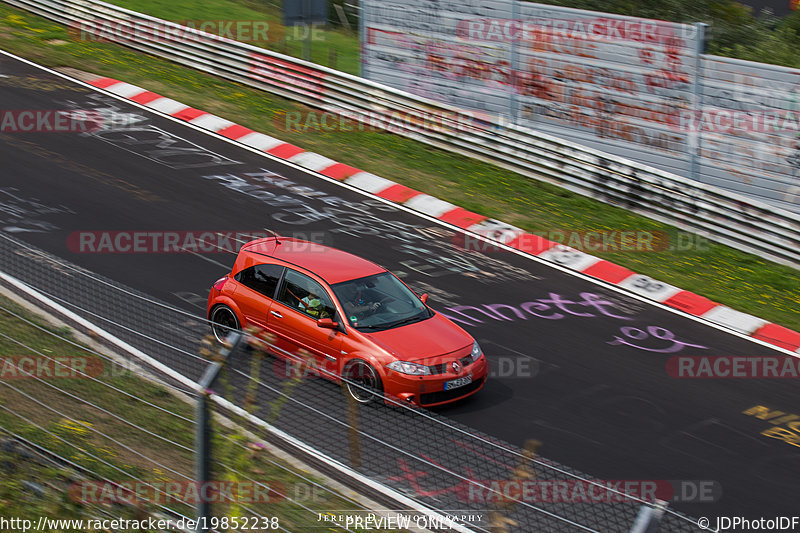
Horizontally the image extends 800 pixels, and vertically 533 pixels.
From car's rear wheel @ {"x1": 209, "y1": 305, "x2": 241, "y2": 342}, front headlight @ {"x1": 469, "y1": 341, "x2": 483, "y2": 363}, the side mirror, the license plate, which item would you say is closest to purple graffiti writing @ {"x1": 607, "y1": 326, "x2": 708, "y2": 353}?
front headlight @ {"x1": 469, "y1": 341, "x2": 483, "y2": 363}

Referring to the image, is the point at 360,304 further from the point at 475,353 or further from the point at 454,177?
the point at 454,177

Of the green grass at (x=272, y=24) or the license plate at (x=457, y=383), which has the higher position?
the green grass at (x=272, y=24)

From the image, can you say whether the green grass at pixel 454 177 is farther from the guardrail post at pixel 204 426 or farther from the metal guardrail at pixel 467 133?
the guardrail post at pixel 204 426

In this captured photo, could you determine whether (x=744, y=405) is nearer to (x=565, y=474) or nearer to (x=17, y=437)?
(x=565, y=474)

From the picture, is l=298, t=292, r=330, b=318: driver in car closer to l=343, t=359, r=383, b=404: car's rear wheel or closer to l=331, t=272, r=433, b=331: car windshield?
l=331, t=272, r=433, b=331: car windshield

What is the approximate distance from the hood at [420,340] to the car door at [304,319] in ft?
1.78

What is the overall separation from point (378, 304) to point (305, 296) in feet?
2.98

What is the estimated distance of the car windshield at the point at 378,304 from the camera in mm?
10141

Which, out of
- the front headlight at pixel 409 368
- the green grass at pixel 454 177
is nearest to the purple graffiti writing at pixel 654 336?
the green grass at pixel 454 177

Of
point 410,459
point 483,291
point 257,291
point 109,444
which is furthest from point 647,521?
point 483,291

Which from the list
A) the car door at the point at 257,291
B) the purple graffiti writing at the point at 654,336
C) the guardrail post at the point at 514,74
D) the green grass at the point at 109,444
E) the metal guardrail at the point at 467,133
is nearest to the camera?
the green grass at the point at 109,444

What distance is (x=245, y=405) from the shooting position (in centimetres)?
586

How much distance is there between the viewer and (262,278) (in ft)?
35.6

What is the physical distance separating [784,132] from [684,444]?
7321mm
